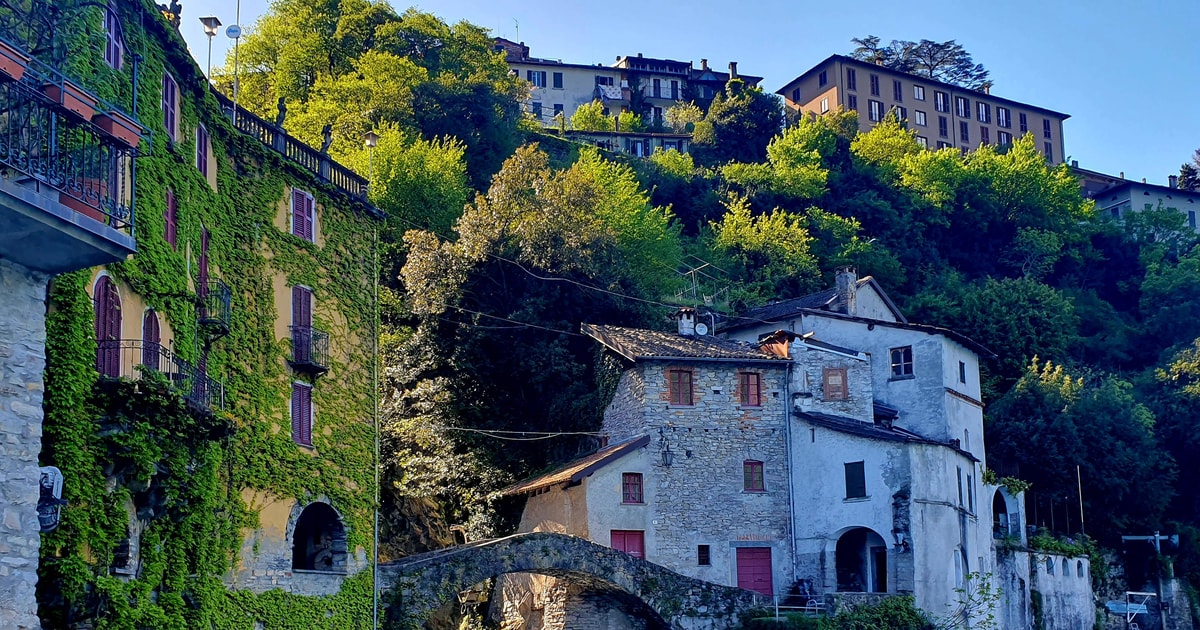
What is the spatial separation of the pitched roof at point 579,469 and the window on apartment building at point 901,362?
39.4ft

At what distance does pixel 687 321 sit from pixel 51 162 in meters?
31.7

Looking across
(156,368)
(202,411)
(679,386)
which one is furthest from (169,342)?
(679,386)

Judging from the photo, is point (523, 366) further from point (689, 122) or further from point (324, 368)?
point (689, 122)

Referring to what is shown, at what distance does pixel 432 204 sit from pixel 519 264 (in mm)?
9245

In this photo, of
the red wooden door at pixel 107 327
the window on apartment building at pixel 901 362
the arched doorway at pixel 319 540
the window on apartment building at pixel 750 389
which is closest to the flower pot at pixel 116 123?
the red wooden door at pixel 107 327

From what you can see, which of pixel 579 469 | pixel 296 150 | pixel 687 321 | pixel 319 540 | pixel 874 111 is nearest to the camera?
pixel 319 540

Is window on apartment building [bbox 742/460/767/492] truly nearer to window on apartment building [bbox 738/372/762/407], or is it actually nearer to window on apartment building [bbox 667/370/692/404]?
window on apartment building [bbox 738/372/762/407]

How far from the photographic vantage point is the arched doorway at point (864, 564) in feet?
149

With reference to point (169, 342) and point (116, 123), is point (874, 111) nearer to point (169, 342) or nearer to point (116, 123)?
point (169, 342)

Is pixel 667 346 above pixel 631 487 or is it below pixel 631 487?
above

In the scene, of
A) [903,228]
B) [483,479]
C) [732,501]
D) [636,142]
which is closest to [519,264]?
[483,479]

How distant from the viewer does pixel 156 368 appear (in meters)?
24.9

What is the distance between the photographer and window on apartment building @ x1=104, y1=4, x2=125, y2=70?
24.4 meters

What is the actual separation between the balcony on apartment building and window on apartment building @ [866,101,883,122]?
85557 mm
